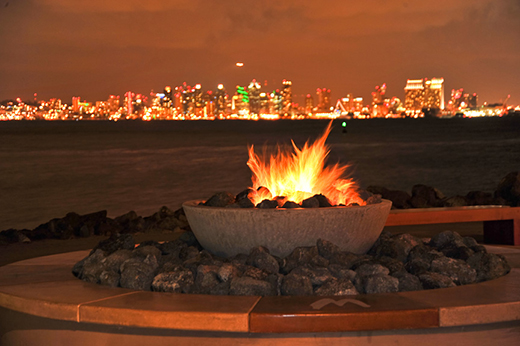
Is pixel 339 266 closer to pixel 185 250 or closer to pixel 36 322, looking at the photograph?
pixel 185 250

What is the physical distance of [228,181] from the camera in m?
29.9

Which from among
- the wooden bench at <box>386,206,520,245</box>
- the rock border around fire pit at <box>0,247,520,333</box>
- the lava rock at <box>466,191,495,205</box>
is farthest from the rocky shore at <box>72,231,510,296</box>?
the lava rock at <box>466,191,495,205</box>

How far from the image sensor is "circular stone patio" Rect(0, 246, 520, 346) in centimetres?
329

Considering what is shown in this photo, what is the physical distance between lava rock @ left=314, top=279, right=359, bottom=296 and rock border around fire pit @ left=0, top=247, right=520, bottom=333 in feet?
0.68

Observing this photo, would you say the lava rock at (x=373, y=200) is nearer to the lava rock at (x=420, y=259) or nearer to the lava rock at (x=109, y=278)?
the lava rock at (x=420, y=259)

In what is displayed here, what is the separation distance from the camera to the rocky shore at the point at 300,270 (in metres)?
3.98

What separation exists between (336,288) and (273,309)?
A: 655mm

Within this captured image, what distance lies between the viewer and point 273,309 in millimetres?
3393

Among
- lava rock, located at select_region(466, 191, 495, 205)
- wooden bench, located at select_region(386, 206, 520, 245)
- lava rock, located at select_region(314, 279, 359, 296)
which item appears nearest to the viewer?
lava rock, located at select_region(314, 279, 359, 296)

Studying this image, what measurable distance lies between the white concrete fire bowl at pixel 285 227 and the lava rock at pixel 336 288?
649 mm

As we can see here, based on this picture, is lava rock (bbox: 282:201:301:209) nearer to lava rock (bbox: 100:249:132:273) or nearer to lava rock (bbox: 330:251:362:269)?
lava rock (bbox: 330:251:362:269)

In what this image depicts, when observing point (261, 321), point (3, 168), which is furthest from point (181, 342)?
point (3, 168)

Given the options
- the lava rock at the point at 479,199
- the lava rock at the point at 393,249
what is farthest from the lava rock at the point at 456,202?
the lava rock at the point at 393,249

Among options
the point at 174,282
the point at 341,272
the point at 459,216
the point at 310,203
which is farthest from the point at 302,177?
the point at 459,216
